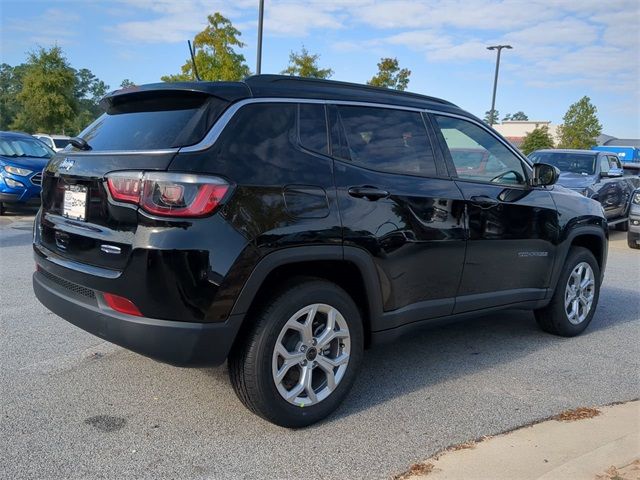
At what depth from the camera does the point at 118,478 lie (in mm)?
2680

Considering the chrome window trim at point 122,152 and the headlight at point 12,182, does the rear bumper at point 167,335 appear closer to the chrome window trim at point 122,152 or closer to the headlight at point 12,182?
the chrome window trim at point 122,152

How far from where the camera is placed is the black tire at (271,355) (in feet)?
10.0

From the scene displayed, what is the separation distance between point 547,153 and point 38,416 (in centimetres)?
1249

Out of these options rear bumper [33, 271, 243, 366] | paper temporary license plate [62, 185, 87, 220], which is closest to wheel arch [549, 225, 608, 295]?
rear bumper [33, 271, 243, 366]

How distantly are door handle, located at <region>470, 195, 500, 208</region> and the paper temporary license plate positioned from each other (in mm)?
2522

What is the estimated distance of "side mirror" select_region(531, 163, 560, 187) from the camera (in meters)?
4.65

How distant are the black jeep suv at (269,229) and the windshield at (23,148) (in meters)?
9.48

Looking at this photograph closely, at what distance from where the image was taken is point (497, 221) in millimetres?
4285

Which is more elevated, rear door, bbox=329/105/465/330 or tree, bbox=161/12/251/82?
tree, bbox=161/12/251/82

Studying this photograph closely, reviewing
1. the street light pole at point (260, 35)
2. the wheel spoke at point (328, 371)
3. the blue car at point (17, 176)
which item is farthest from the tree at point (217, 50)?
the wheel spoke at point (328, 371)

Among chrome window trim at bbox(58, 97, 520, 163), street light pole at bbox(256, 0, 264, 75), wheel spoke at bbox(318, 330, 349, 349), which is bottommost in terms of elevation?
wheel spoke at bbox(318, 330, 349, 349)

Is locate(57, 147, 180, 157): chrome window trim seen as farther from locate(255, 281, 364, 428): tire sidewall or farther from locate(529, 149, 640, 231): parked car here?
locate(529, 149, 640, 231): parked car

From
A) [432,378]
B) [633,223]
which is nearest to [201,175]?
[432,378]

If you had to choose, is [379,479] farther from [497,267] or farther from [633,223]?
[633,223]
